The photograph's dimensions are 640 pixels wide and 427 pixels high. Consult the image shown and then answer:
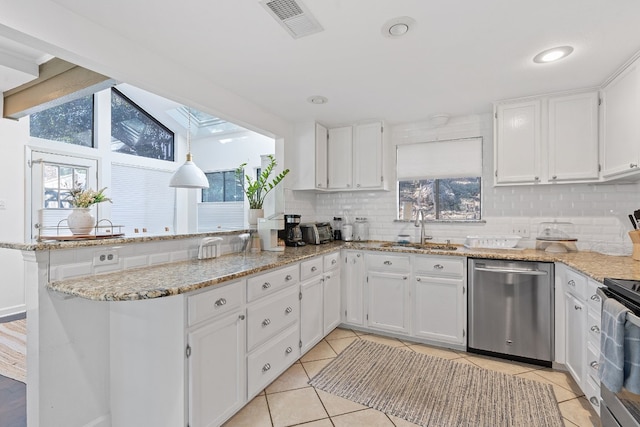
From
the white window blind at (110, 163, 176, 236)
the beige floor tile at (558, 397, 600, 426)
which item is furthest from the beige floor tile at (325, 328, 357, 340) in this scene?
the white window blind at (110, 163, 176, 236)

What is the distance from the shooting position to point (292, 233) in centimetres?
335

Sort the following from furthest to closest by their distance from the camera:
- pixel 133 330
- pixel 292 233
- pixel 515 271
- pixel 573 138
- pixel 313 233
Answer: pixel 313 233 < pixel 292 233 < pixel 573 138 < pixel 515 271 < pixel 133 330

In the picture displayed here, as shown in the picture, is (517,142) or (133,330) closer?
(133,330)

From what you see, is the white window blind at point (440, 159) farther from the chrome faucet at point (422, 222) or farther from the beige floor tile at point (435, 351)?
the beige floor tile at point (435, 351)

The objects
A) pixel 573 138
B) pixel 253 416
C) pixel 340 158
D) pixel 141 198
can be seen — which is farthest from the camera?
pixel 141 198

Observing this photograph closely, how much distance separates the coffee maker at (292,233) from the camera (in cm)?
334

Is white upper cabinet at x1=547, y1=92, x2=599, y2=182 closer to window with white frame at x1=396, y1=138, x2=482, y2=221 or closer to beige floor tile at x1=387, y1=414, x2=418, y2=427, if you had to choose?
window with white frame at x1=396, y1=138, x2=482, y2=221

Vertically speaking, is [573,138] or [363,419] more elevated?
[573,138]

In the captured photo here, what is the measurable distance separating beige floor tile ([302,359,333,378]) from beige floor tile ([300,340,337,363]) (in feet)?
0.18

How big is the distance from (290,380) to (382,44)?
2508mm

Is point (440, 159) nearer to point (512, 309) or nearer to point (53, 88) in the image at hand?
point (512, 309)

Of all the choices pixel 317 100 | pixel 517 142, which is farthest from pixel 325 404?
pixel 517 142

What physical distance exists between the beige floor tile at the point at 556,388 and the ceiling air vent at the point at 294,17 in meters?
2.93

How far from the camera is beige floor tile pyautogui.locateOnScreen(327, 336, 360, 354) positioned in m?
2.92
